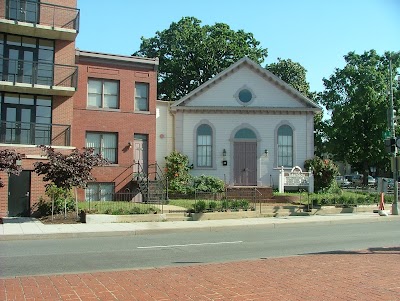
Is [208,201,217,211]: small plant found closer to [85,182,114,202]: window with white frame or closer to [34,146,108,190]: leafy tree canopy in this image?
[34,146,108,190]: leafy tree canopy

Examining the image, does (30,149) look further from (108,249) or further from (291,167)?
(291,167)

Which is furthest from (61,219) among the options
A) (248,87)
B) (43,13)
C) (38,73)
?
(248,87)

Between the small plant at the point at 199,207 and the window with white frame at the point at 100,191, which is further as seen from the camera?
the window with white frame at the point at 100,191

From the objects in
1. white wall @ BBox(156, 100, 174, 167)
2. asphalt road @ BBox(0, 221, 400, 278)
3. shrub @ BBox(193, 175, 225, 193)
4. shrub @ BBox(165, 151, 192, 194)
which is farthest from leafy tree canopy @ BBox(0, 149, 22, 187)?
white wall @ BBox(156, 100, 174, 167)

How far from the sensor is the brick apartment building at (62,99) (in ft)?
69.9

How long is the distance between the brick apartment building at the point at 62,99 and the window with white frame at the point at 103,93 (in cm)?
5

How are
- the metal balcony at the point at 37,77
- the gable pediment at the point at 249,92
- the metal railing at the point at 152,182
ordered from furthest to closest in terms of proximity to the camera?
the gable pediment at the point at 249,92 < the metal railing at the point at 152,182 < the metal balcony at the point at 37,77

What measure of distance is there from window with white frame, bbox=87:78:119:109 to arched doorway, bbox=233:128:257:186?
26.5 feet

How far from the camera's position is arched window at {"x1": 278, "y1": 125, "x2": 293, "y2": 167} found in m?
28.6

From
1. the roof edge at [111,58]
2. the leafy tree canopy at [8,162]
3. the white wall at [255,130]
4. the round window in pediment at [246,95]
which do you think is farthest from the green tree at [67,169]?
the round window in pediment at [246,95]

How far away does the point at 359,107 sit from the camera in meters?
40.3

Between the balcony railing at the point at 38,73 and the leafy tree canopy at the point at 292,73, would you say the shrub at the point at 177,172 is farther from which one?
the leafy tree canopy at the point at 292,73

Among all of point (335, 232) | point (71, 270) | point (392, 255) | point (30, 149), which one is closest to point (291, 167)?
point (335, 232)

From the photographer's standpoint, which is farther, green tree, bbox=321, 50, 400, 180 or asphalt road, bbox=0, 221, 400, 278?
green tree, bbox=321, 50, 400, 180
